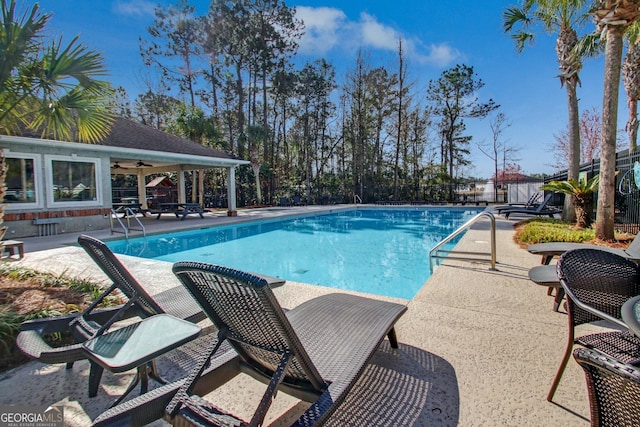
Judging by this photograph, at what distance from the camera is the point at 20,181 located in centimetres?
839

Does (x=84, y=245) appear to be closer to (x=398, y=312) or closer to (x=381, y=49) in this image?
(x=398, y=312)

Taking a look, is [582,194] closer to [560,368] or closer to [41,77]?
[560,368]

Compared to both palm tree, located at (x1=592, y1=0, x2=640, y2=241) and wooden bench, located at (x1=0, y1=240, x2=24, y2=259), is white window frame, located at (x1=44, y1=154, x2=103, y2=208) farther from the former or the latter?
palm tree, located at (x1=592, y1=0, x2=640, y2=241)

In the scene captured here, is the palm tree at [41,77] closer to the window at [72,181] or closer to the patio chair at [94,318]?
the patio chair at [94,318]

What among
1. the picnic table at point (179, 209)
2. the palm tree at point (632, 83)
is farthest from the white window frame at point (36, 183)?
the palm tree at point (632, 83)

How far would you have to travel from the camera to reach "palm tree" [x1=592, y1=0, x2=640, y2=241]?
565 centimetres

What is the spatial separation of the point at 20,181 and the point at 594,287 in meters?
11.8

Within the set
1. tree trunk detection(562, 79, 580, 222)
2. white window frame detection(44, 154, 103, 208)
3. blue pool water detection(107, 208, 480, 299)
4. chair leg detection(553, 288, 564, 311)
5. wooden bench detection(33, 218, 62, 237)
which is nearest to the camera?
chair leg detection(553, 288, 564, 311)

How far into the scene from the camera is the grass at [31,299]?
7.79 ft

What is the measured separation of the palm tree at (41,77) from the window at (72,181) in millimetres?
6088

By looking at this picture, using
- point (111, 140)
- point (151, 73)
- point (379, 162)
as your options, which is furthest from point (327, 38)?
point (111, 140)

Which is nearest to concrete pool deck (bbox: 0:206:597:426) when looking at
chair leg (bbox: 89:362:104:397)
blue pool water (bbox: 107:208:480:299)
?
chair leg (bbox: 89:362:104:397)

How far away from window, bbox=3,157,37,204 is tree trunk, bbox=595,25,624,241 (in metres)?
13.4

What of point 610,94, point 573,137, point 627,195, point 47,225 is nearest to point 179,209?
point 47,225
